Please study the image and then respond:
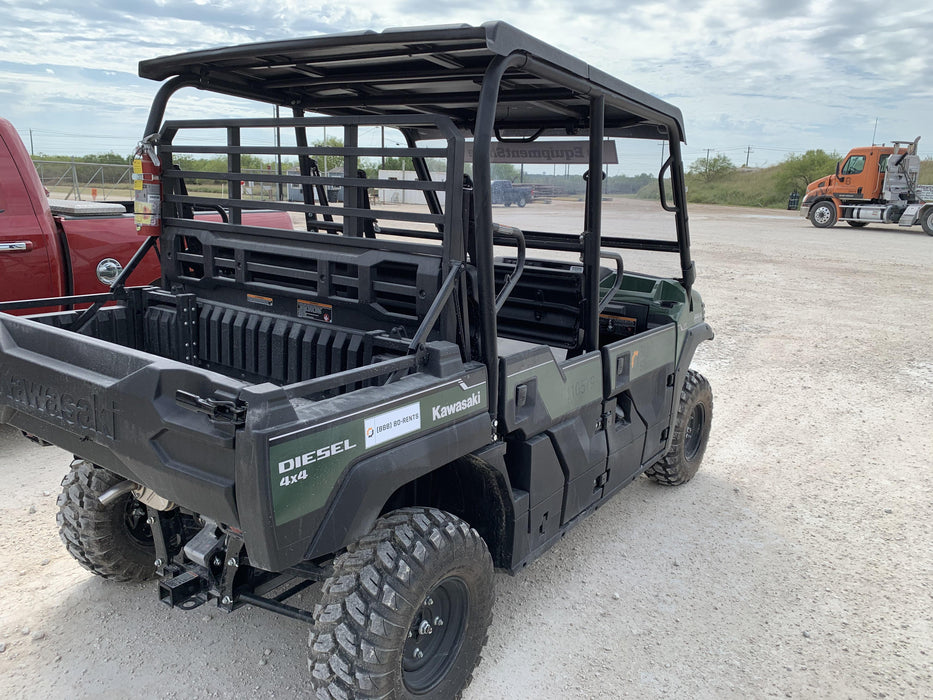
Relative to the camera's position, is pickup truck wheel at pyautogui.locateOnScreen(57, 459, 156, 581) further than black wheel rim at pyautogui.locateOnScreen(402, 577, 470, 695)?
Yes

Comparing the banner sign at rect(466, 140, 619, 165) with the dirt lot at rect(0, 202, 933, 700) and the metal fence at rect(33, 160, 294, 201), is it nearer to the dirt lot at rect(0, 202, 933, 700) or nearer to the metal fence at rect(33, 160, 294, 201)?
the dirt lot at rect(0, 202, 933, 700)

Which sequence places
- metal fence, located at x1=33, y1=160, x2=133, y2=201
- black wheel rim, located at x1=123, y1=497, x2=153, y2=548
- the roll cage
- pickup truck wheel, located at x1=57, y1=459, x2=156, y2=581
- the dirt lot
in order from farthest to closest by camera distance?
1. metal fence, located at x1=33, y1=160, x2=133, y2=201
2. black wheel rim, located at x1=123, y1=497, x2=153, y2=548
3. pickup truck wheel, located at x1=57, y1=459, x2=156, y2=581
4. the dirt lot
5. the roll cage

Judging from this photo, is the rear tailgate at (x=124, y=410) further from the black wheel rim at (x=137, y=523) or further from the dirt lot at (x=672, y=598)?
the dirt lot at (x=672, y=598)

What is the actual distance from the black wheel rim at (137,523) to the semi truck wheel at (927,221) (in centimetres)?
2682

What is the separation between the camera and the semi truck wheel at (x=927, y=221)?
79.2 ft

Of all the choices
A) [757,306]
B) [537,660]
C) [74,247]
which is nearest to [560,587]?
[537,660]

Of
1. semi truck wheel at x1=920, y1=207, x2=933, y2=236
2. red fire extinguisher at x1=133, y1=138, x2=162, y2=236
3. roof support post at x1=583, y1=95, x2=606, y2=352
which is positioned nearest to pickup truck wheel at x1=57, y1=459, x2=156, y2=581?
red fire extinguisher at x1=133, y1=138, x2=162, y2=236

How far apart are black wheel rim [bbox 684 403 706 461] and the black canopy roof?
1.87 metres

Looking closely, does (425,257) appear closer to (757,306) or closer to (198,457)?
(198,457)

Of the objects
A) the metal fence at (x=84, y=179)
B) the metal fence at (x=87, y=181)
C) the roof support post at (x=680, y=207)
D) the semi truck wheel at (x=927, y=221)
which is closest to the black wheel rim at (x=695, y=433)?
the roof support post at (x=680, y=207)

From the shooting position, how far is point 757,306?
11.4 m

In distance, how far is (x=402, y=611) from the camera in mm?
2352

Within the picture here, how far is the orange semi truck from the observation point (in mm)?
23625

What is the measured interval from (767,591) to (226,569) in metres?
2.60
